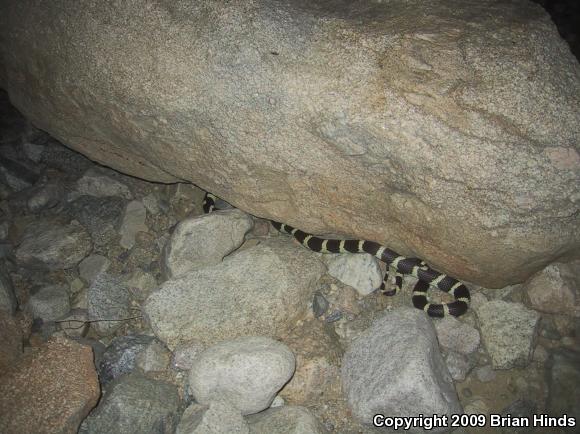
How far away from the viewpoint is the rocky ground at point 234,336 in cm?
326

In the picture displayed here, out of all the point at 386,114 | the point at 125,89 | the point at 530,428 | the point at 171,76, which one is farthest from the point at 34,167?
the point at 530,428

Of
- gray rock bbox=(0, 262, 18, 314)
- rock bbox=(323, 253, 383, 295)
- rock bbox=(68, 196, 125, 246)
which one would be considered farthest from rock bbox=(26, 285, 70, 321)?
rock bbox=(323, 253, 383, 295)

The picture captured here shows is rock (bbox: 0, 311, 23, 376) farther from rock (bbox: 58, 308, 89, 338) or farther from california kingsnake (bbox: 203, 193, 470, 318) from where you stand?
california kingsnake (bbox: 203, 193, 470, 318)

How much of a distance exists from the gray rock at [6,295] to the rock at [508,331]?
16.1ft

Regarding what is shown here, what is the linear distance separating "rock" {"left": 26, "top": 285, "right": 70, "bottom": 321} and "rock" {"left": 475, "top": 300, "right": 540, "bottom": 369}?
4557mm

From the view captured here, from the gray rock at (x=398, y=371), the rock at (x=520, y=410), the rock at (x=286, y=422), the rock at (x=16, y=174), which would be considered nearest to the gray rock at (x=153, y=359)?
the rock at (x=286, y=422)

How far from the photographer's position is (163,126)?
4012 mm

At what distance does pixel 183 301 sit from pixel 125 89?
2.22m

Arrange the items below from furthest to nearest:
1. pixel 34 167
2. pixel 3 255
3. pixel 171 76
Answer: pixel 34 167 < pixel 3 255 < pixel 171 76

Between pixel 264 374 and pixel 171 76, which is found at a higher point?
pixel 171 76

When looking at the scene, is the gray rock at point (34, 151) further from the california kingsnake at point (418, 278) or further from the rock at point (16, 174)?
the california kingsnake at point (418, 278)

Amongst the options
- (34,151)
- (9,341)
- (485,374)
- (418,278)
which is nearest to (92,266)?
(9,341)

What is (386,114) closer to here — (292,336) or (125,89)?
(292,336)

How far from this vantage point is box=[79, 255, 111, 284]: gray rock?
4699 millimetres
